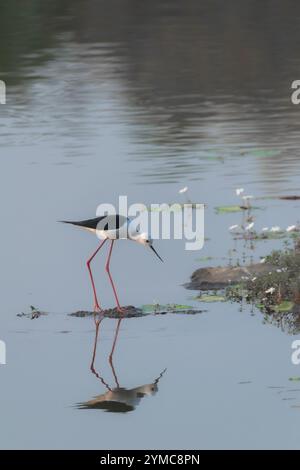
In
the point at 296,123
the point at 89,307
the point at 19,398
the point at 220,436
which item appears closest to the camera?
the point at 220,436

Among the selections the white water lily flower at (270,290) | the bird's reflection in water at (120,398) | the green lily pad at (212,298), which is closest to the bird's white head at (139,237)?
the green lily pad at (212,298)

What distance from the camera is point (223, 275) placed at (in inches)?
397

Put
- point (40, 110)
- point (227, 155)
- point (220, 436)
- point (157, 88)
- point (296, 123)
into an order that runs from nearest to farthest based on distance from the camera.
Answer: point (220, 436), point (227, 155), point (296, 123), point (40, 110), point (157, 88)

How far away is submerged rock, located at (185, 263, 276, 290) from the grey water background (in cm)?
17

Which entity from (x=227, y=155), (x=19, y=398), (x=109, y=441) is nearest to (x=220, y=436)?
(x=109, y=441)

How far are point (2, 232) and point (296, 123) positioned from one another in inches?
212

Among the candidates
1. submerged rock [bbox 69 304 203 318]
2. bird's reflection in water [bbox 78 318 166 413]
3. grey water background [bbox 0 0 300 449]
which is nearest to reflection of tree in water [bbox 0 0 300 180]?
grey water background [bbox 0 0 300 449]

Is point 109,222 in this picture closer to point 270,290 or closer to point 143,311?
point 143,311

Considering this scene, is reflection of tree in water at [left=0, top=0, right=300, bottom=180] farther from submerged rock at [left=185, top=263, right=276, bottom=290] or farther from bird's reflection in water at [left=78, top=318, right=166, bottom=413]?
bird's reflection in water at [left=78, top=318, right=166, bottom=413]

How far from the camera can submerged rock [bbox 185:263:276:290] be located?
999 centimetres

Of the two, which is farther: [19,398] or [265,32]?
[265,32]

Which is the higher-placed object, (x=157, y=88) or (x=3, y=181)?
(x=157, y=88)

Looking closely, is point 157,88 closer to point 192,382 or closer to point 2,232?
point 2,232

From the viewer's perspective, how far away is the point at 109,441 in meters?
7.36
